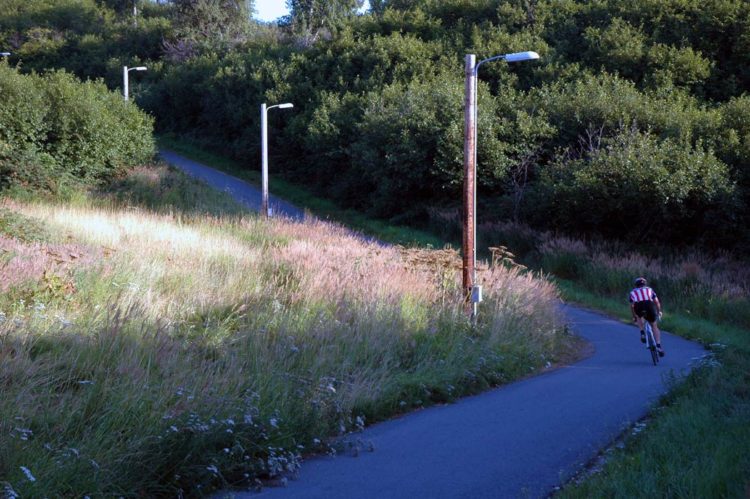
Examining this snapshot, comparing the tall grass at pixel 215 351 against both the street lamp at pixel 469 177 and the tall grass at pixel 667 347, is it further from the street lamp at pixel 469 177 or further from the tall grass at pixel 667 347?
the tall grass at pixel 667 347

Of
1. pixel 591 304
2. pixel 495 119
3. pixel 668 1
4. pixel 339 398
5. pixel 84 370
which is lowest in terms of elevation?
pixel 591 304

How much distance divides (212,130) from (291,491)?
57.9 meters

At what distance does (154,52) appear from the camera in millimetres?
74625

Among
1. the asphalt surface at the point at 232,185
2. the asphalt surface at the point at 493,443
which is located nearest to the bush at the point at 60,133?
the asphalt surface at the point at 232,185

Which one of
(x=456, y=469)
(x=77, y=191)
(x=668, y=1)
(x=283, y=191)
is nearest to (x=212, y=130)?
(x=283, y=191)

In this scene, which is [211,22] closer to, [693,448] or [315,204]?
[315,204]

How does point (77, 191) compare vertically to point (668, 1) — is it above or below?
below

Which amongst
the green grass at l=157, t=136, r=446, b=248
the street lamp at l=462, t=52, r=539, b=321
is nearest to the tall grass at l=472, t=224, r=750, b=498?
the green grass at l=157, t=136, r=446, b=248

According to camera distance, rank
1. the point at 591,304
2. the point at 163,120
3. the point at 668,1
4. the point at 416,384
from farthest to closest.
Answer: the point at 163,120 < the point at 668,1 < the point at 591,304 < the point at 416,384

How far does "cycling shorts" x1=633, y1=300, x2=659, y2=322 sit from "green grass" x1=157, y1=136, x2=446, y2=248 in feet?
49.6

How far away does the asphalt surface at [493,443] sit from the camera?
742 cm

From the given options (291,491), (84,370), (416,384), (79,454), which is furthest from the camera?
(416,384)

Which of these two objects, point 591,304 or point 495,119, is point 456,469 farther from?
point 495,119

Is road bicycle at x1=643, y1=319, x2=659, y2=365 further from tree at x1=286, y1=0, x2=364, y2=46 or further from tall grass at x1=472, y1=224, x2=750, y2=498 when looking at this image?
tree at x1=286, y1=0, x2=364, y2=46
